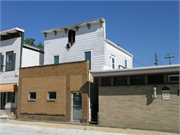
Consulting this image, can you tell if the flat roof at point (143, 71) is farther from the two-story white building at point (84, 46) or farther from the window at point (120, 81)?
the two-story white building at point (84, 46)

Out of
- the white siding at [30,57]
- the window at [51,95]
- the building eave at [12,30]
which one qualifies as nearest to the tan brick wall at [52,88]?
the window at [51,95]

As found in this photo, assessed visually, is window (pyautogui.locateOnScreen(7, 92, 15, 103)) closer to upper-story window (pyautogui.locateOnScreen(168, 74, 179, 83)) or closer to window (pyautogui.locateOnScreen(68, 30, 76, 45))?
window (pyautogui.locateOnScreen(68, 30, 76, 45))

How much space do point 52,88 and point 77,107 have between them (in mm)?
2787

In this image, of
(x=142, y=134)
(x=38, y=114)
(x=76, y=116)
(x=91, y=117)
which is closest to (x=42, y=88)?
(x=38, y=114)

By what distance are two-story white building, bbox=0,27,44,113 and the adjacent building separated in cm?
1034

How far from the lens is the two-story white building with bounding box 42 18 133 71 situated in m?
18.2

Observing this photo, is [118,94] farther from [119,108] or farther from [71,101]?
[71,101]

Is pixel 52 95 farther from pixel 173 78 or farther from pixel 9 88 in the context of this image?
pixel 173 78

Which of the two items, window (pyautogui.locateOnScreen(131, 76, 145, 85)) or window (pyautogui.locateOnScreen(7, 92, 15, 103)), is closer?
window (pyautogui.locateOnScreen(131, 76, 145, 85))

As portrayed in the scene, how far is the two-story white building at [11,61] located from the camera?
19797 mm

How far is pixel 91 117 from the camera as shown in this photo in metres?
14.7

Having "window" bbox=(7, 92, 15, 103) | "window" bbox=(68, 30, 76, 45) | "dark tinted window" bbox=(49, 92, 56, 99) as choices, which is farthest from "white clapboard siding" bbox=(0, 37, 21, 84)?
"dark tinted window" bbox=(49, 92, 56, 99)

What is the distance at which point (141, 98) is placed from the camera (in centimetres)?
1236

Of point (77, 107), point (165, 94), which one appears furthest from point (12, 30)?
point (165, 94)
